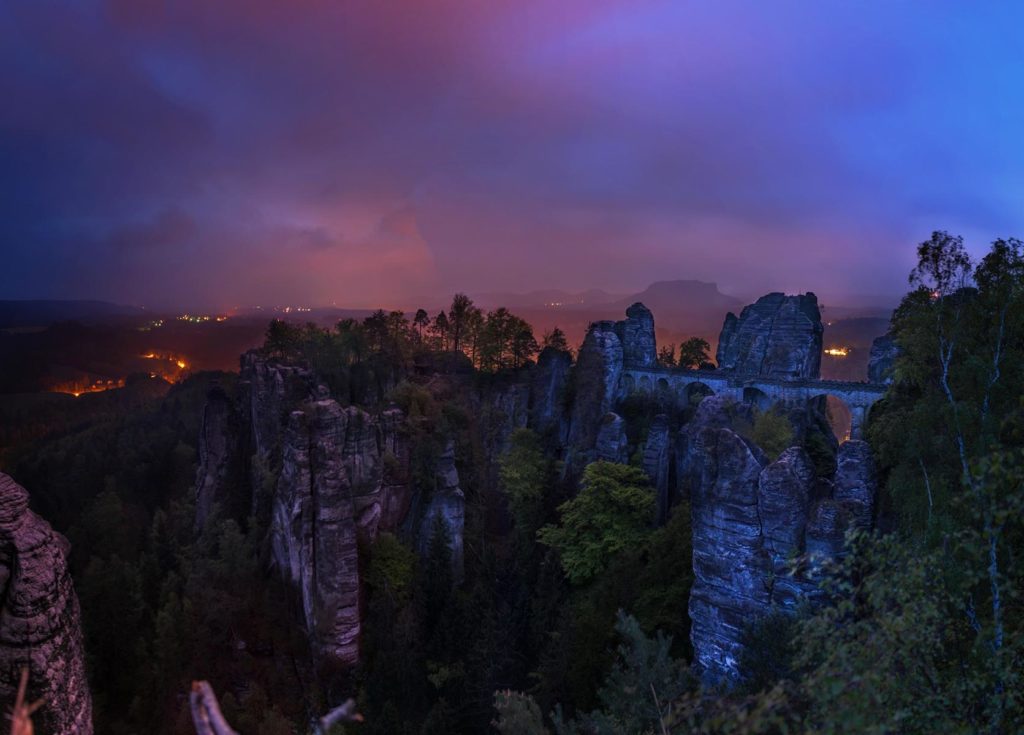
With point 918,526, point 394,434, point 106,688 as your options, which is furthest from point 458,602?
point 918,526

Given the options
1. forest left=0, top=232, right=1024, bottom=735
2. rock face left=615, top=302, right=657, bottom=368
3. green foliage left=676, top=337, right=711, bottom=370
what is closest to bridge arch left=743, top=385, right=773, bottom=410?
rock face left=615, top=302, right=657, bottom=368

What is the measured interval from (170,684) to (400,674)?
8.90 meters

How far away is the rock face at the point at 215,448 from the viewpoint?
34.0m

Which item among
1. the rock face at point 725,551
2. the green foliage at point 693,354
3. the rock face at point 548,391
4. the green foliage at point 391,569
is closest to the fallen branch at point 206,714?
the rock face at point 725,551

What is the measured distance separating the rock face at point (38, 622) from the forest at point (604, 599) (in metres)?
8.73

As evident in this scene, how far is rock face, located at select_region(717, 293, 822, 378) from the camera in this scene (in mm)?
46062

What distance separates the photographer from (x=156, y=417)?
224 feet

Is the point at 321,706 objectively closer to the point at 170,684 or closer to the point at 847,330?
the point at 170,684

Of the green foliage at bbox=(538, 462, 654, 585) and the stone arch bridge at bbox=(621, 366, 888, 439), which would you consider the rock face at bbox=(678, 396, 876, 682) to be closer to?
the green foliage at bbox=(538, 462, 654, 585)

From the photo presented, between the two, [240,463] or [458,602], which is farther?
[240,463]

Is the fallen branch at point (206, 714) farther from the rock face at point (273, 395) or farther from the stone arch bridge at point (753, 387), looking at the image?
the stone arch bridge at point (753, 387)

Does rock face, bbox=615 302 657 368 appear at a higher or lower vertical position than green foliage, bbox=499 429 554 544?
higher

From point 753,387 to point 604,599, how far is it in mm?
31513

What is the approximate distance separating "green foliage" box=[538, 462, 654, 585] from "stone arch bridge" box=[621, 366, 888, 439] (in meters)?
19.6
